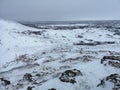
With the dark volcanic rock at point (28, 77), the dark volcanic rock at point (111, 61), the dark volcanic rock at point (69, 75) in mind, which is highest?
the dark volcanic rock at point (111, 61)

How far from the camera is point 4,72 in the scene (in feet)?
54.1

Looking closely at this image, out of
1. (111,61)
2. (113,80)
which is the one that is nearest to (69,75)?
(113,80)

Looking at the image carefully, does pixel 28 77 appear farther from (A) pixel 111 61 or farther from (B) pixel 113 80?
(A) pixel 111 61

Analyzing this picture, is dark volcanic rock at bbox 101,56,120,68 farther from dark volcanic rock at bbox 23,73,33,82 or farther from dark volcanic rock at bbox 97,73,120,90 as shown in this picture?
dark volcanic rock at bbox 23,73,33,82

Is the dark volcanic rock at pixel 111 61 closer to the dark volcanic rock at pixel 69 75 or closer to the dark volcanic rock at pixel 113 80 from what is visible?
the dark volcanic rock at pixel 113 80

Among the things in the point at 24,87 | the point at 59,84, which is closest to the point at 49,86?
the point at 59,84

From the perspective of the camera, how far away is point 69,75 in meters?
14.1

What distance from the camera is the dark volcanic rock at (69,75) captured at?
13256 millimetres

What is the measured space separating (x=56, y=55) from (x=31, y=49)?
174 inches

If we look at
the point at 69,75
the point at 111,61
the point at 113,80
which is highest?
the point at 111,61

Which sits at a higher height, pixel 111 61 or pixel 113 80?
pixel 111 61

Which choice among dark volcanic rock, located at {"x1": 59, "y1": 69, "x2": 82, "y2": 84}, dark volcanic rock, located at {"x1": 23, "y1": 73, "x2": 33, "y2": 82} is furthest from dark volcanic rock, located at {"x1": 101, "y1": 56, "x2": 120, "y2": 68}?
dark volcanic rock, located at {"x1": 23, "y1": 73, "x2": 33, "y2": 82}

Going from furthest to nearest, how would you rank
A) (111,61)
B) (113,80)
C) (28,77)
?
(111,61) → (28,77) → (113,80)

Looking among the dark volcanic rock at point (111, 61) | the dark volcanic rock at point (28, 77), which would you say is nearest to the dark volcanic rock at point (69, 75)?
the dark volcanic rock at point (28, 77)
